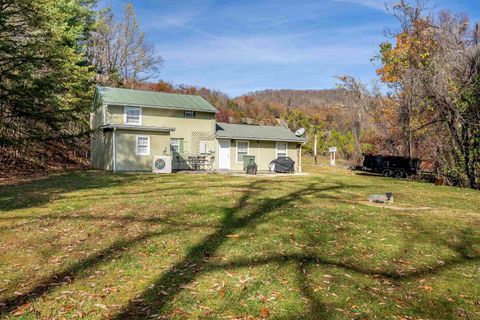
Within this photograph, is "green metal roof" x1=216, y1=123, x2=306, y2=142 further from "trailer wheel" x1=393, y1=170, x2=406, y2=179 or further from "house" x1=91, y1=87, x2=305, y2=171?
"trailer wheel" x1=393, y1=170, x2=406, y2=179

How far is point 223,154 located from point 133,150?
21.5 feet

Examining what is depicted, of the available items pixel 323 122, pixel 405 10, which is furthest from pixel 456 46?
pixel 323 122

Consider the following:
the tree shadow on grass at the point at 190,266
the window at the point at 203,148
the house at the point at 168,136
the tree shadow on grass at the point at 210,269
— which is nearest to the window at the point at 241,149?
the house at the point at 168,136

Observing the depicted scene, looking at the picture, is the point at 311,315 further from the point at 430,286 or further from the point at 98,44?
the point at 98,44

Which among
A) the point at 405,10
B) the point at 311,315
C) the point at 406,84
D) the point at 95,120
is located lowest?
the point at 311,315

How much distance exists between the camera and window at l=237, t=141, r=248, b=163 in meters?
25.1

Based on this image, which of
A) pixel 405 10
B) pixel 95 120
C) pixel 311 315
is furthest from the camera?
pixel 405 10

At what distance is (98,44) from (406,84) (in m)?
30.8

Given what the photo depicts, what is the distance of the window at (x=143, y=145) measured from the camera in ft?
69.4

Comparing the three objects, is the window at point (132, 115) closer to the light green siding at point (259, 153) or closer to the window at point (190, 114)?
the window at point (190, 114)

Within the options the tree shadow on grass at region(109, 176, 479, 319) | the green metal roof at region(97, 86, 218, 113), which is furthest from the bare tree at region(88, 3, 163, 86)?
the tree shadow on grass at region(109, 176, 479, 319)

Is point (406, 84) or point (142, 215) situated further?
point (406, 84)

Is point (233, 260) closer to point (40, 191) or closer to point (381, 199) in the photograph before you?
point (381, 199)

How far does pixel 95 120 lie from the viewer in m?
24.8
